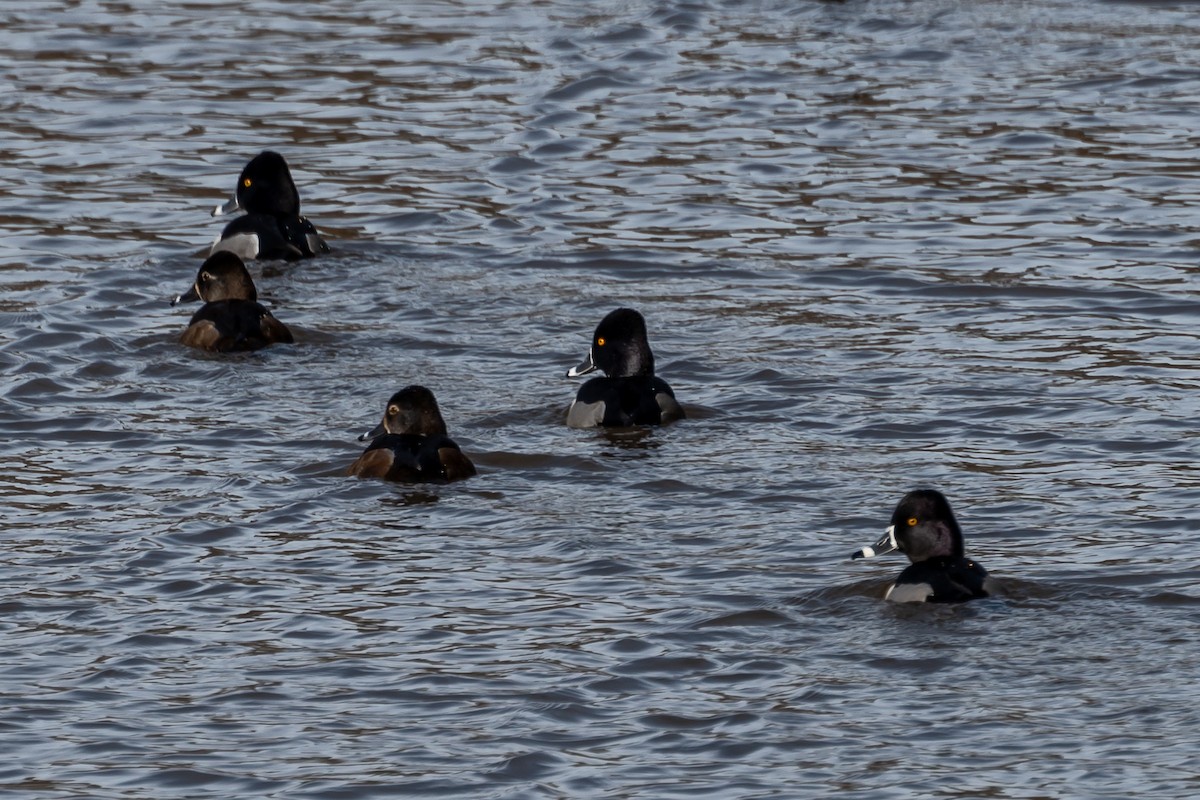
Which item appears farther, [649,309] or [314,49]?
[314,49]

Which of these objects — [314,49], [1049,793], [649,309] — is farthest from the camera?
[314,49]

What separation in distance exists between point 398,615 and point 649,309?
589cm

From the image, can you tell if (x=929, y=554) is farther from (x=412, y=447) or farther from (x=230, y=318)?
(x=230, y=318)

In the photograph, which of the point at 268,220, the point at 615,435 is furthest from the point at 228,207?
the point at 615,435

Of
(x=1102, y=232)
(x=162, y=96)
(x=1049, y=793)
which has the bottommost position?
(x=1049, y=793)

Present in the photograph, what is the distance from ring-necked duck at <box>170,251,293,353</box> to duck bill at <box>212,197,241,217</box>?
2673 millimetres

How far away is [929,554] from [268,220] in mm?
8193

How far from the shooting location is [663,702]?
26.5ft

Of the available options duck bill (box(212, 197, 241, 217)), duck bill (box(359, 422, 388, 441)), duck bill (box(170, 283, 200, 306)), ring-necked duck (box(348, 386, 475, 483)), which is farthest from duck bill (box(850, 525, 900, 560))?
duck bill (box(212, 197, 241, 217))

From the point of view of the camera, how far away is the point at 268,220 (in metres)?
16.3

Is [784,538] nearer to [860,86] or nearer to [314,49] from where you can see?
[860,86]

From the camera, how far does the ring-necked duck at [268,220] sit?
16.2 metres

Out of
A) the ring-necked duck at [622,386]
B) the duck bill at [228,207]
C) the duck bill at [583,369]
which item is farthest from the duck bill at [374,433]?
the duck bill at [228,207]

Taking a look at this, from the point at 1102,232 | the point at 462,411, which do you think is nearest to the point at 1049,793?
the point at 462,411
